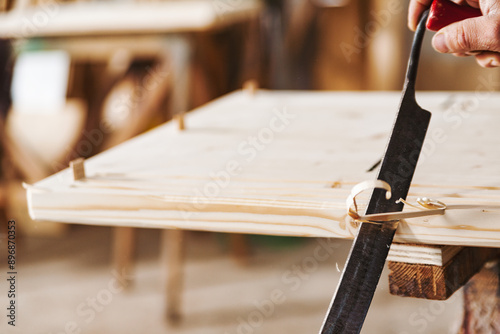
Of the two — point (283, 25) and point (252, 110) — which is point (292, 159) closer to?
point (252, 110)

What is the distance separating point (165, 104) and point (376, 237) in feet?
7.05

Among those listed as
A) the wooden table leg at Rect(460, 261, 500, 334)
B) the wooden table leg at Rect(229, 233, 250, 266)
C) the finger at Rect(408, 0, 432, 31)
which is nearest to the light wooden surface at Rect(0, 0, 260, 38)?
the wooden table leg at Rect(229, 233, 250, 266)

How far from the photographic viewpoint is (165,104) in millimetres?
2607

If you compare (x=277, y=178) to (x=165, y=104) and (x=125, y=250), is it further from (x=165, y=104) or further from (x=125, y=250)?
(x=165, y=104)

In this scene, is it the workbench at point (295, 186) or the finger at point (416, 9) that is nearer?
the workbench at point (295, 186)

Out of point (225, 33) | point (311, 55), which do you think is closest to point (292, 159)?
point (225, 33)

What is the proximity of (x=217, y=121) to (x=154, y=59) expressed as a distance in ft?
5.67

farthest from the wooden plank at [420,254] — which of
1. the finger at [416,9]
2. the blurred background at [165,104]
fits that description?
the blurred background at [165,104]

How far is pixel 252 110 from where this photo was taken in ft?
3.67

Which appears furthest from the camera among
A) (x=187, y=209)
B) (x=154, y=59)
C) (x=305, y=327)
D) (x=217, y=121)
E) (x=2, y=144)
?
(x=154, y=59)

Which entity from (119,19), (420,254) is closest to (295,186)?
(420,254)

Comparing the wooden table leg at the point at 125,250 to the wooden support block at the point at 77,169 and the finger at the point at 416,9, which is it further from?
the finger at the point at 416,9

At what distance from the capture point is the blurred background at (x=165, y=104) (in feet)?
5.77

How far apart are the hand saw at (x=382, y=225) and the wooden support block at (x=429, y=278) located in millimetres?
63
